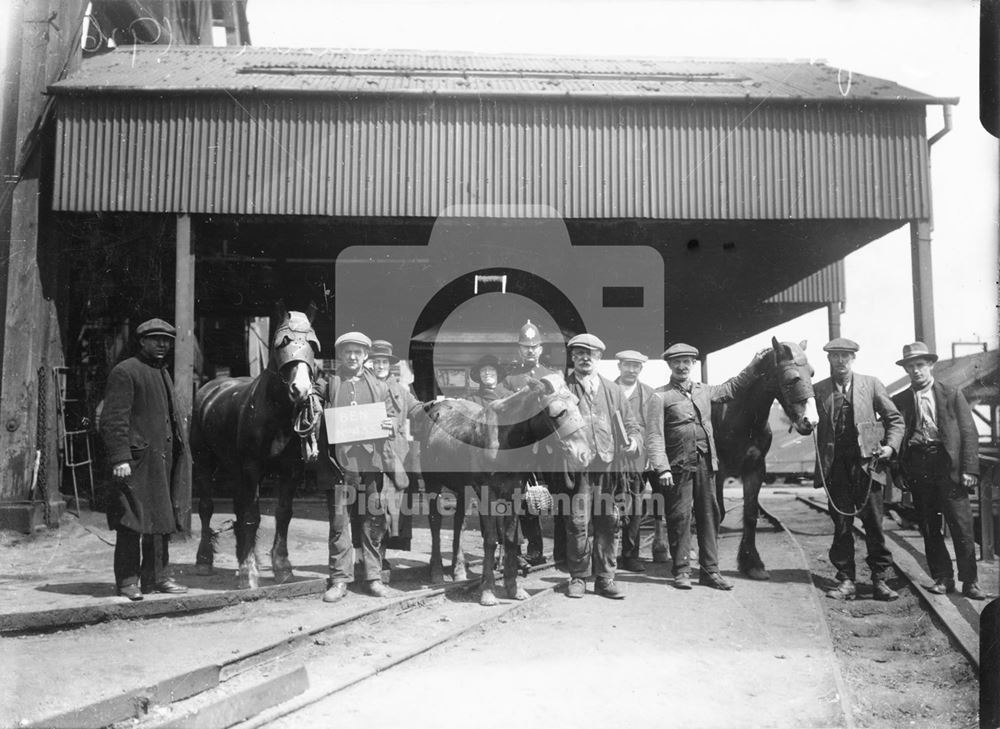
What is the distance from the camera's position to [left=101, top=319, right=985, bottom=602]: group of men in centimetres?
655

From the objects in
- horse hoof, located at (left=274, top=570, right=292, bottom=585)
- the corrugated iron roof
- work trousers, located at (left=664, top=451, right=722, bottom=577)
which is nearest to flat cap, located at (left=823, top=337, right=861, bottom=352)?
work trousers, located at (left=664, top=451, right=722, bottom=577)

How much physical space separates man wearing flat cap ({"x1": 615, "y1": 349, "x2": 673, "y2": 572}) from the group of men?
21 mm

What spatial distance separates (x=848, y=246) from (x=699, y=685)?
1079cm

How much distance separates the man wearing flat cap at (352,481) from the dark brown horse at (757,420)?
3.54 m

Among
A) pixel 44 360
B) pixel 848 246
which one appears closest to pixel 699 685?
pixel 44 360

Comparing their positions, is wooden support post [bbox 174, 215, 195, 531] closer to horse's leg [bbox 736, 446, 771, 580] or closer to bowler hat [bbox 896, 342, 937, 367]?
horse's leg [bbox 736, 446, 771, 580]

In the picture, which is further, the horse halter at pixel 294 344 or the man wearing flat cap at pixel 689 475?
the man wearing flat cap at pixel 689 475

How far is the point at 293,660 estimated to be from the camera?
16.9 ft

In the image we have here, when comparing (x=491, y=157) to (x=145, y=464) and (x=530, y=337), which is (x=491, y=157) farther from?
(x=145, y=464)

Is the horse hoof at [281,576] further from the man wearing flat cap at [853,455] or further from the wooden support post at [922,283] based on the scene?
the wooden support post at [922,283]

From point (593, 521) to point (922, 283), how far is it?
6913 millimetres

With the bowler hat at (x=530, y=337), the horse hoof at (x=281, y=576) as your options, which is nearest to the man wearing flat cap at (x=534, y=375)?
the bowler hat at (x=530, y=337)

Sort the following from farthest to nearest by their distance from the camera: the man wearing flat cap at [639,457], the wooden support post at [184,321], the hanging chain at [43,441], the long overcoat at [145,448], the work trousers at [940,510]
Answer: the hanging chain at [43,441]
the wooden support post at [184,321]
the man wearing flat cap at [639,457]
the work trousers at [940,510]
the long overcoat at [145,448]

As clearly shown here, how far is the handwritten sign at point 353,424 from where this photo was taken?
22.4ft
